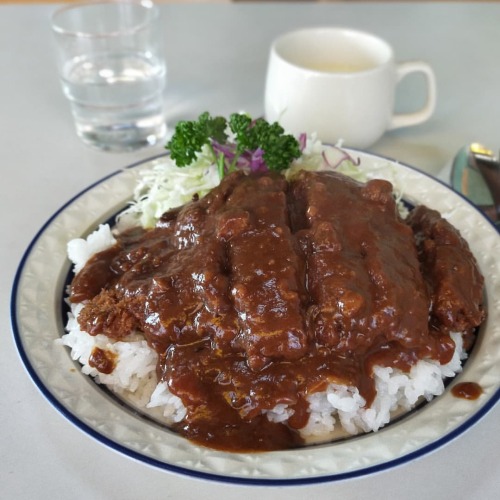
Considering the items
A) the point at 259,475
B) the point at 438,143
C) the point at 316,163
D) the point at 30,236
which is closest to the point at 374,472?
the point at 259,475

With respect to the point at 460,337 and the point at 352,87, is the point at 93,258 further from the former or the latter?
the point at 352,87

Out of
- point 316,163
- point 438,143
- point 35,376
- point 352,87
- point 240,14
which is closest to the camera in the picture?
point 35,376

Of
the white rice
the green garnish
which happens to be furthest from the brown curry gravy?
the green garnish

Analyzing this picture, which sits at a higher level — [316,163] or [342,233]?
[342,233]

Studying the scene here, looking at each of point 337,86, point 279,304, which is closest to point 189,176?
point 337,86

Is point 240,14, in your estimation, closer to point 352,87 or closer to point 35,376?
point 352,87

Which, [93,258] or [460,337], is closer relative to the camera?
[460,337]

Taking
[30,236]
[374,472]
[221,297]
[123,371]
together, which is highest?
[221,297]

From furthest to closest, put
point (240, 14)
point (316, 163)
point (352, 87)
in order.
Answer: point (240, 14), point (352, 87), point (316, 163)
